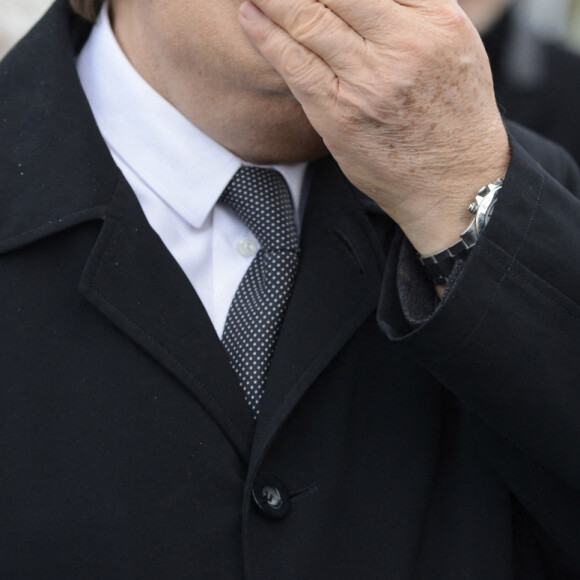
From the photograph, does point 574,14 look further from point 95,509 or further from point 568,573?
point 95,509

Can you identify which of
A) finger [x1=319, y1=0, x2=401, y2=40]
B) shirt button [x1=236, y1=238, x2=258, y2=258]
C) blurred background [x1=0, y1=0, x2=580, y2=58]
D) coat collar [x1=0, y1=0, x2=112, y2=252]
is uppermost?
finger [x1=319, y1=0, x2=401, y2=40]

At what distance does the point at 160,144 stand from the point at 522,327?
0.67m

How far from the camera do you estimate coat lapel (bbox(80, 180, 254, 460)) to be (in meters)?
1.54

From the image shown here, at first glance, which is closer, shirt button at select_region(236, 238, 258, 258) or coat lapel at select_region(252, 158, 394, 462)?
coat lapel at select_region(252, 158, 394, 462)

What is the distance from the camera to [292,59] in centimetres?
144

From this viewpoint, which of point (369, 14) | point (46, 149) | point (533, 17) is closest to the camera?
point (369, 14)

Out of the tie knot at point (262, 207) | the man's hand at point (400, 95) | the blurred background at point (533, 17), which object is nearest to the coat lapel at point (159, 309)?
the tie knot at point (262, 207)

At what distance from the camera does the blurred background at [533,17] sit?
11.8 feet

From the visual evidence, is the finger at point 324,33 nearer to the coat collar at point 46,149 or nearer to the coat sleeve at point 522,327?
the coat sleeve at point 522,327

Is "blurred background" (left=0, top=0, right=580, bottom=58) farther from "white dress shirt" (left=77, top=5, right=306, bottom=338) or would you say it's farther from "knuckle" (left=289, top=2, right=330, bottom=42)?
"knuckle" (left=289, top=2, right=330, bottom=42)

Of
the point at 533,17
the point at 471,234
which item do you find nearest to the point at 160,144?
the point at 471,234

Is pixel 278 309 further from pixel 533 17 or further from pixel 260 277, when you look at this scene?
pixel 533 17

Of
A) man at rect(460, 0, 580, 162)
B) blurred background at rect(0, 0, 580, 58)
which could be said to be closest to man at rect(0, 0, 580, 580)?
blurred background at rect(0, 0, 580, 58)

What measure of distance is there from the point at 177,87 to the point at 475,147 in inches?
20.7
